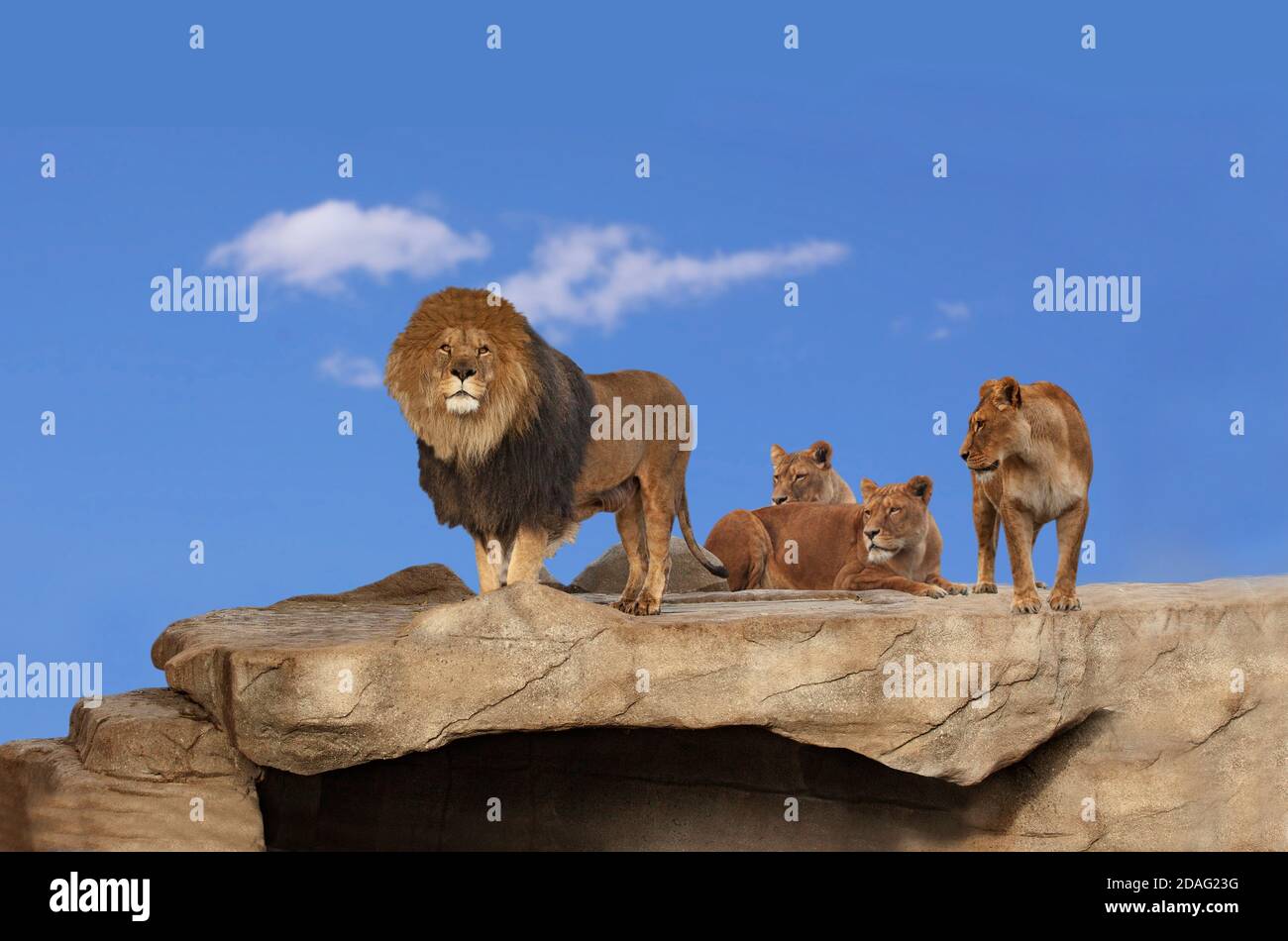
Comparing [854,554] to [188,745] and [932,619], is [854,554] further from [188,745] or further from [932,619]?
[188,745]

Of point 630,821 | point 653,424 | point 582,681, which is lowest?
point 630,821

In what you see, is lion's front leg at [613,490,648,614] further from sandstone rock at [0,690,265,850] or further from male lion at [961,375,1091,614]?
sandstone rock at [0,690,265,850]

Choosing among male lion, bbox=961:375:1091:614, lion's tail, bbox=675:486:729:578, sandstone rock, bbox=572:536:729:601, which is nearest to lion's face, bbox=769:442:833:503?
sandstone rock, bbox=572:536:729:601

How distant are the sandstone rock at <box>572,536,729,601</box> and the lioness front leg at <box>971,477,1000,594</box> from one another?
10.1ft

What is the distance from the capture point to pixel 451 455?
7840mm

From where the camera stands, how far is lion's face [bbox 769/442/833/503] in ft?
43.6

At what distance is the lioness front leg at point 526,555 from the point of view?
7777 millimetres

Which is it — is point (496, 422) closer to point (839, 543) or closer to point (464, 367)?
point (464, 367)

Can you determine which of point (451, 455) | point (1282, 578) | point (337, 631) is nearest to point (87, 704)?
point (337, 631)

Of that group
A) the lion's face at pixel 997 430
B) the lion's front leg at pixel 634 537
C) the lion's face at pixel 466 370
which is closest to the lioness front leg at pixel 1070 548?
the lion's face at pixel 997 430

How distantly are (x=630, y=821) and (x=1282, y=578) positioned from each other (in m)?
4.21

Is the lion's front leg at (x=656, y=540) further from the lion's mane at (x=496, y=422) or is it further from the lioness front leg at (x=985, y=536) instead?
the lioness front leg at (x=985, y=536)

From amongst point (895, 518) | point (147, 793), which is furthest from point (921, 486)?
point (147, 793)

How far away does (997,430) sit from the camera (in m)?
7.92
